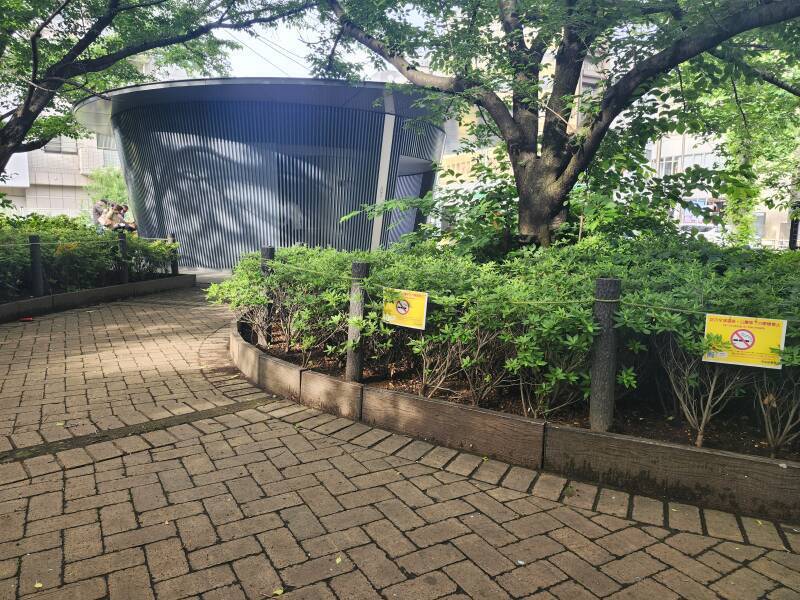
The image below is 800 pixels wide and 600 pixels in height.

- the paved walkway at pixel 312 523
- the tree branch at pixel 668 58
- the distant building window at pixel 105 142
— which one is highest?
the distant building window at pixel 105 142

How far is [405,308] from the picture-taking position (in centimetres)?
434

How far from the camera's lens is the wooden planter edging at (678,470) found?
10.2ft

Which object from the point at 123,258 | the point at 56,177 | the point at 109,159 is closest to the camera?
the point at 123,258

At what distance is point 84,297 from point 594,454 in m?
9.00

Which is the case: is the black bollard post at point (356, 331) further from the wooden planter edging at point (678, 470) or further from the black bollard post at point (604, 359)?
the black bollard post at point (604, 359)

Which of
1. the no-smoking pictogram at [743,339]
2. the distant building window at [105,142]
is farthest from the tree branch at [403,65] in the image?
the distant building window at [105,142]

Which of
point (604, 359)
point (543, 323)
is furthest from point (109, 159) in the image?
point (604, 359)

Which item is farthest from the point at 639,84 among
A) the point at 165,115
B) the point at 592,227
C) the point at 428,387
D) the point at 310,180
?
the point at 165,115

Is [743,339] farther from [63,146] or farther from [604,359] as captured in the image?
[63,146]

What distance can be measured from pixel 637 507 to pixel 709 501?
411mm

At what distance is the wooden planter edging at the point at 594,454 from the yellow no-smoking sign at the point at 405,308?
0.54 meters

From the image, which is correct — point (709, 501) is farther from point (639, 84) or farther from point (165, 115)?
point (165, 115)

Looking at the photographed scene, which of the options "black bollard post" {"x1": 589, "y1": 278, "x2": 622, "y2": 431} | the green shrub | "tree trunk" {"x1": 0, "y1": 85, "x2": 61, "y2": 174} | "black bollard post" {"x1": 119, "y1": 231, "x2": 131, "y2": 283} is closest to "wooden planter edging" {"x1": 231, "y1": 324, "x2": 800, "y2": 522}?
"black bollard post" {"x1": 589, "y1": 278, "x2": 622, "y2": 431}

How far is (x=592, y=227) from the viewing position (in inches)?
260
